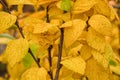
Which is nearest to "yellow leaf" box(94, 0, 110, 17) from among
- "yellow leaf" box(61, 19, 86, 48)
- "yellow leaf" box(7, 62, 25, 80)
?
"yellow leaf" box(61, 19, 86, 48)

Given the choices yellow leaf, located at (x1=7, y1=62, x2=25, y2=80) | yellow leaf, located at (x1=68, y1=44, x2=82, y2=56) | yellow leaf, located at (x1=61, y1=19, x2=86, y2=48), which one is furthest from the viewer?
yellow leaf, located at (x1=7, y1=62, x2=25, y2=80)

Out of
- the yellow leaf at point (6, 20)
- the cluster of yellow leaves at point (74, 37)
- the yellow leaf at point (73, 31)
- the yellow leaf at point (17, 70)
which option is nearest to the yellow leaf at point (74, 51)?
the cluster of yellow leaves at point (74, 37)

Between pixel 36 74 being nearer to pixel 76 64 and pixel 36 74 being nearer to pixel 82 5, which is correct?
pixel 76 64

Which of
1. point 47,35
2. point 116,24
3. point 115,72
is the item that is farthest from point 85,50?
point 116,24

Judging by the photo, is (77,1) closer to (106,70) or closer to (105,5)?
(105,5)

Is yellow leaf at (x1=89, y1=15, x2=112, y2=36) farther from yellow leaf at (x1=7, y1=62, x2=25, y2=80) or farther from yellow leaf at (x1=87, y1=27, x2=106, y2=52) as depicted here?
yellow leaf at (x1=7, y1=62, x2=25, y2=80)

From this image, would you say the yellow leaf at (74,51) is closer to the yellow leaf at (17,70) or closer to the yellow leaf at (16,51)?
the yellow leaf at (16,51)
